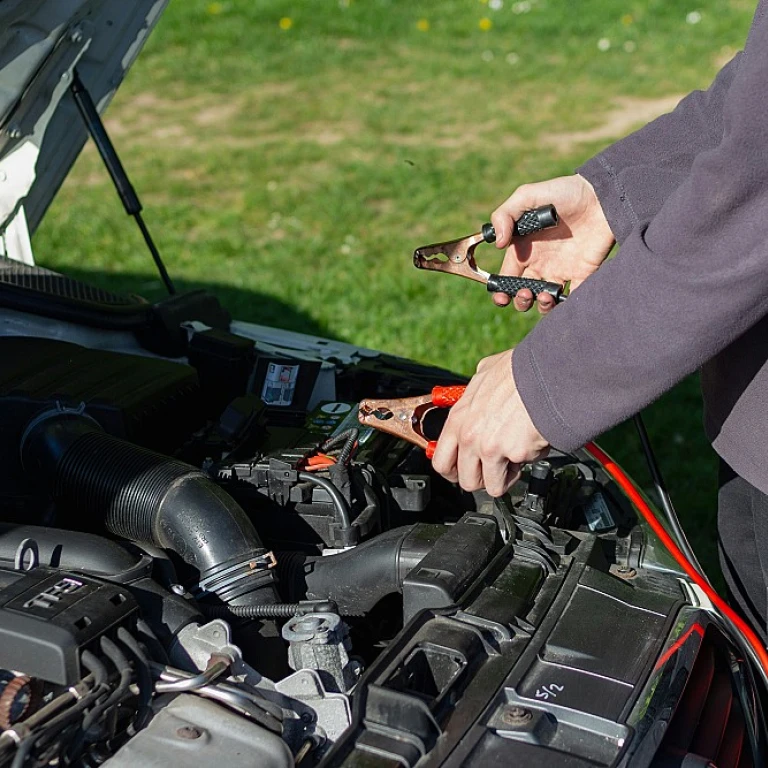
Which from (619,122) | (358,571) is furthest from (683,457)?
(619,122)

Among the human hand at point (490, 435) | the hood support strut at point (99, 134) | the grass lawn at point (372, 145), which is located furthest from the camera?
the grass lawn at point (372, 145)

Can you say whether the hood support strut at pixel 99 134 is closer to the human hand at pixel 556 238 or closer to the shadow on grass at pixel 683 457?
the human hand at pixel 556 238

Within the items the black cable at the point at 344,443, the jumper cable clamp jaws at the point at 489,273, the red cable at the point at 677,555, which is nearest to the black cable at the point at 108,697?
the black cable at the point at 344,443

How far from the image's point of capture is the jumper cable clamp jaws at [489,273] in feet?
6.75

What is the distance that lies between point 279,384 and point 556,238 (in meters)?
0.73

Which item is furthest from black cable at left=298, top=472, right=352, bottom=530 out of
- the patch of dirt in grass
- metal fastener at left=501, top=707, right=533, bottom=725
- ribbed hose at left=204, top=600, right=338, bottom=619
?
the patch of dirt in grass

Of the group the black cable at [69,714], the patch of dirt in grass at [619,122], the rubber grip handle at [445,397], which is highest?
the patch of dirt in grass at [619,122]

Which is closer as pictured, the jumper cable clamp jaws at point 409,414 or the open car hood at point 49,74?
the jumper cable clamp jaws at point 409,414

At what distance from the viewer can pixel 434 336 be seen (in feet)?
16.0

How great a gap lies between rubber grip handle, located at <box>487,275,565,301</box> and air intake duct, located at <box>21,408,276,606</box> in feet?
2.20

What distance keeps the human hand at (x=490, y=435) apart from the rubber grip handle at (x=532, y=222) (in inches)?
17.1

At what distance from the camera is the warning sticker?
96.7 inches

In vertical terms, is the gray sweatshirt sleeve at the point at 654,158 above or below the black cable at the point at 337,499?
above

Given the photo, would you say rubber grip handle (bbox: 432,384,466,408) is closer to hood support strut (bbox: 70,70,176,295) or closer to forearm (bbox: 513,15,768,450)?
forearm (bbox: 513,15,768,450)
